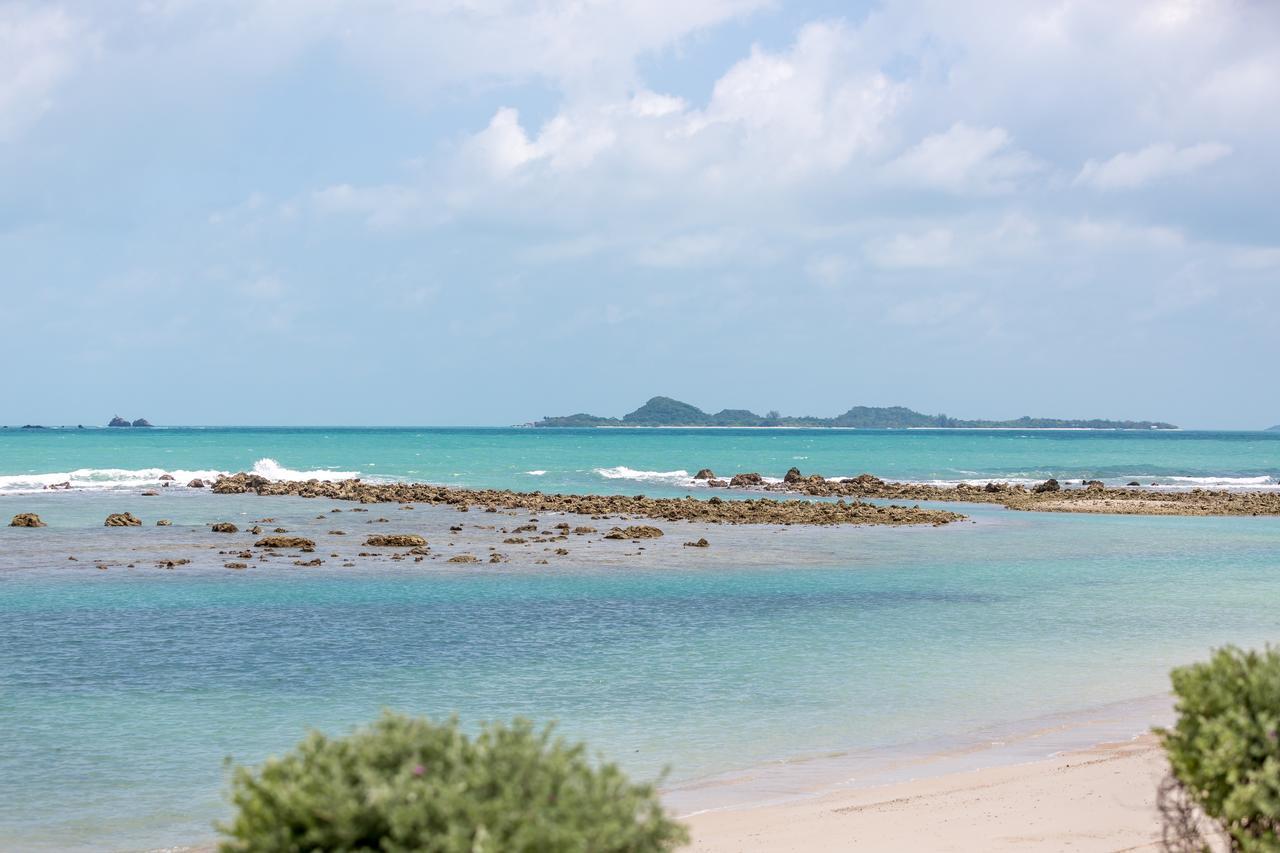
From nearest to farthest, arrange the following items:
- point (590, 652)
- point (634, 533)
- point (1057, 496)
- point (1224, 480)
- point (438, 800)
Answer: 1. point (438, 800)
2. point (590, 652)
3. point (634, 533)
4. point (1057, 496)
5. point (1224, 480)

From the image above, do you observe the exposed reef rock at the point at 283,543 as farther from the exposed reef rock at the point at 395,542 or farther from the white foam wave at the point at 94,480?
the white foam wave at the point at 94,480

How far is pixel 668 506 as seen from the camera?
1992 inches

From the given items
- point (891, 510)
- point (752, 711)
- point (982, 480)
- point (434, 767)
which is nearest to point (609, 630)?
point (752, 711)

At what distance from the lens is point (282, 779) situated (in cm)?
463

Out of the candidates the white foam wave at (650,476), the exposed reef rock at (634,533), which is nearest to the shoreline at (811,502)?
the white foam wave at (650,476)

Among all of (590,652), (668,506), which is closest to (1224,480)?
(668,506)

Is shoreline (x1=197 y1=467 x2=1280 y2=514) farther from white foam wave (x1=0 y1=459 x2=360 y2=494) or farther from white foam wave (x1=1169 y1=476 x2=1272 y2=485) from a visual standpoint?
white foam wave (x1=1169 y1=476 x2=1272 y2=485)

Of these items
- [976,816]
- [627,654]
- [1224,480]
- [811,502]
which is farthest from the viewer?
[1224,480]

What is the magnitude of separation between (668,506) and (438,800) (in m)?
46.4

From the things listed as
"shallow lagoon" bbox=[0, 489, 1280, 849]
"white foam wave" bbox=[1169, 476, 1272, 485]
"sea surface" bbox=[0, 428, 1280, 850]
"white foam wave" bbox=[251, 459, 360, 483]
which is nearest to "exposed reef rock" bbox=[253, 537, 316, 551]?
"shallow lagoon" bbox=[0, 489, 1280, 849]

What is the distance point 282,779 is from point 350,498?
185 ft

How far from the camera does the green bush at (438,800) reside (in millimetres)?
4305

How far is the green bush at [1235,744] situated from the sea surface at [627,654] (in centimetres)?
528

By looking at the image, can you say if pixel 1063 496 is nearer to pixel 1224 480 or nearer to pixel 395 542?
pixel 1224 480
